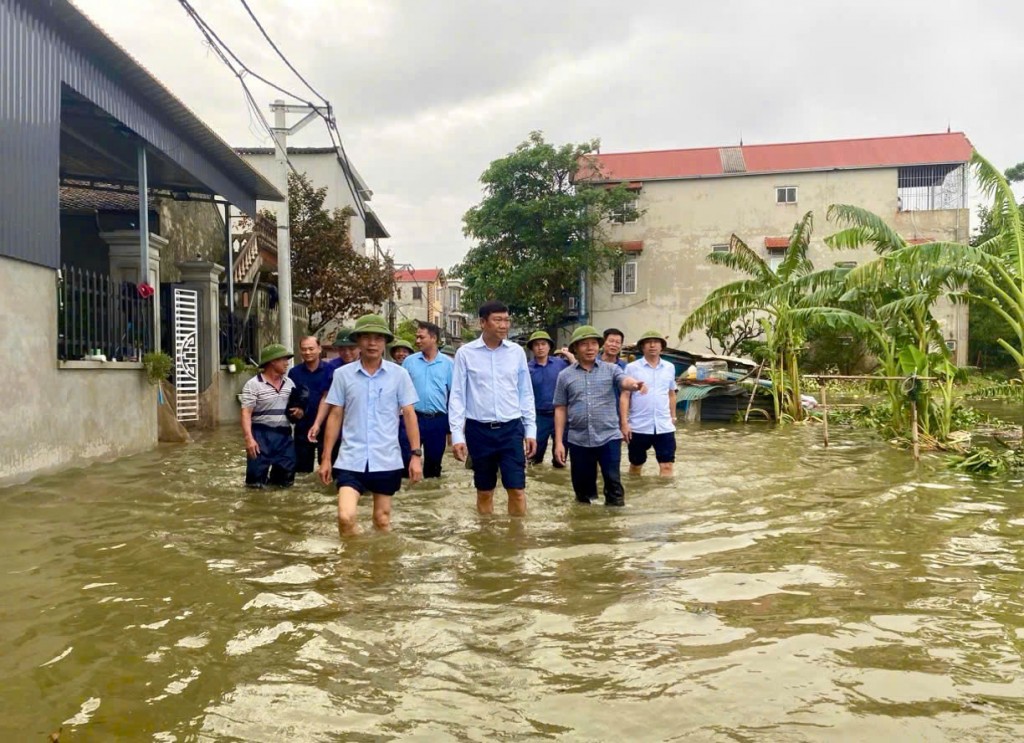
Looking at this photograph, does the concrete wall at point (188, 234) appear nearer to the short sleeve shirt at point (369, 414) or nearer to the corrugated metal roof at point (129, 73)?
the corrugated metal roof at point (129, 73)

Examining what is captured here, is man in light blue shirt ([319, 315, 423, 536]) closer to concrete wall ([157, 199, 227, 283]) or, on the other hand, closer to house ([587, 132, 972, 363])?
concrete wall ([157, 199, 227, 283])

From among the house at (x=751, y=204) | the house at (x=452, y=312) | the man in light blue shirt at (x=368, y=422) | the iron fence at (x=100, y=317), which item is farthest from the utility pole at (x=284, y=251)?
the house at (x=452, y=312)

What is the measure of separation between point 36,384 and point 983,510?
9845 mm

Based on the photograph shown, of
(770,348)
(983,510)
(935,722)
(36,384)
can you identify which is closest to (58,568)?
(36,384)

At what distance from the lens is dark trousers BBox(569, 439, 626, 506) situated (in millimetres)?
7582

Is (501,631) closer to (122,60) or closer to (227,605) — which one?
(227,605)

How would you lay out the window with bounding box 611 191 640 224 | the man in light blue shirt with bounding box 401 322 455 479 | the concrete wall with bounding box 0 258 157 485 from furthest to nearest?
the window with bounding box 611 191 640 224, the man in light blue shirt with bounding box 401 322 455 479, the concrete wall with bounding box 0 258 157 485

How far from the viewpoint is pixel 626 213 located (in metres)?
37.1

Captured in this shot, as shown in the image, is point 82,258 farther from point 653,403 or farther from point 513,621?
point 513,621

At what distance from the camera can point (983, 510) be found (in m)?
8.07

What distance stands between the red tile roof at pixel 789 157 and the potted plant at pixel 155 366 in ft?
88.5

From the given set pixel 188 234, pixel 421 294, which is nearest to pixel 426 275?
pixel 421 294

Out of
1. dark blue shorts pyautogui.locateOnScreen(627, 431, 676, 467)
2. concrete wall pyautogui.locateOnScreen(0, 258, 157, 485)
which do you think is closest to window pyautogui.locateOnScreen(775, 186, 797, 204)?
dark blue shorts pyautogui.locateOnScreen(627, 431, 676, 467)

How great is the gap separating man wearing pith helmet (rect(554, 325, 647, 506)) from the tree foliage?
18340 millimetres
